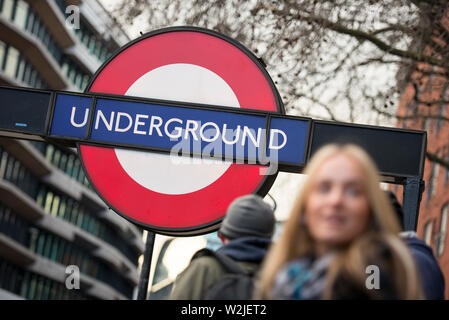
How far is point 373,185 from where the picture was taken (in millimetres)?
1578

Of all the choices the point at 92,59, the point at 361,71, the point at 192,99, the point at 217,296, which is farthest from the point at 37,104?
the point at 92,59

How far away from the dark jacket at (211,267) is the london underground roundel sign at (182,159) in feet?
3.94

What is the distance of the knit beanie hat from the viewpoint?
2244 mm

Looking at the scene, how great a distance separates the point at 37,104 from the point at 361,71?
817cm

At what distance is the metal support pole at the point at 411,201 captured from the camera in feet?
10.2

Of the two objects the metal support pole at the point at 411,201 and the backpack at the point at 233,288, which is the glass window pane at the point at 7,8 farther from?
the backpack at the point at 233,288

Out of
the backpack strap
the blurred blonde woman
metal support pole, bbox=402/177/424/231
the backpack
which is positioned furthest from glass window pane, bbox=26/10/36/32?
the blurred blonde woman

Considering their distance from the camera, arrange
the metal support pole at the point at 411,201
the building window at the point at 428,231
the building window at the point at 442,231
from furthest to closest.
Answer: the building window at the point at 428,231 → the building window at the point at 442,231 → the metal support pole at the point at 411,201

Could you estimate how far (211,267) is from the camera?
2084mm

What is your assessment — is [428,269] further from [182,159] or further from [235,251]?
[182,159]

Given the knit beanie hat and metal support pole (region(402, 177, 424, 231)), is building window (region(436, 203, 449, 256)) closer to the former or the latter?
metal support pole (region(402, 177, 424, 231))

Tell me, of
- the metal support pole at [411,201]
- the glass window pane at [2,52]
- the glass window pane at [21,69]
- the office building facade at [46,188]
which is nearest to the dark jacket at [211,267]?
the metal support pole at [411,201]
